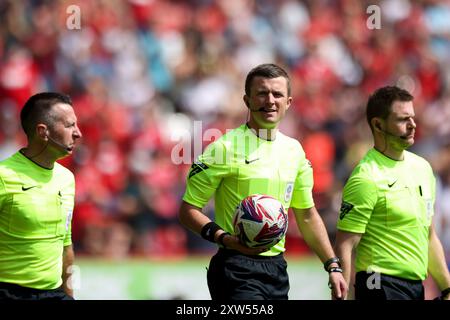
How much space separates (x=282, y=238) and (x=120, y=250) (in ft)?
20.7

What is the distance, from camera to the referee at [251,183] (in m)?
6.78

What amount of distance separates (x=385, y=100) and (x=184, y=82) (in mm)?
7624

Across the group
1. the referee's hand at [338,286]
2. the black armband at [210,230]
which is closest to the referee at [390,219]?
the referee's hand at [338,286]

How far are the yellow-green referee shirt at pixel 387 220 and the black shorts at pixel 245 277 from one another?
887mm

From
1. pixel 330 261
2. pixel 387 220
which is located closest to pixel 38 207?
pixel 330 261

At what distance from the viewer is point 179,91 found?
1501cm

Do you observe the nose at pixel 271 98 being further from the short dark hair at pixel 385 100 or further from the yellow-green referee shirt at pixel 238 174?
the short dark hair at pixel 385 100

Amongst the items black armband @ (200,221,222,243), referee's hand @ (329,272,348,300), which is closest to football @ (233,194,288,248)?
black armband @ (200,221,222,243)

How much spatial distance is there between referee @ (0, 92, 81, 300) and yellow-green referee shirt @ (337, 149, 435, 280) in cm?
209

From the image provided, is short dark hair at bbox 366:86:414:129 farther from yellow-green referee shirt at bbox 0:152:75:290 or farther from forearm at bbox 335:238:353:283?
yellow-green referee shirt at bbox 0:152:75:290

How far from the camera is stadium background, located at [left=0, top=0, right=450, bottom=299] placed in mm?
12922

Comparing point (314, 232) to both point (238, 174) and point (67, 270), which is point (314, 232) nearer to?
point (238, 174)
